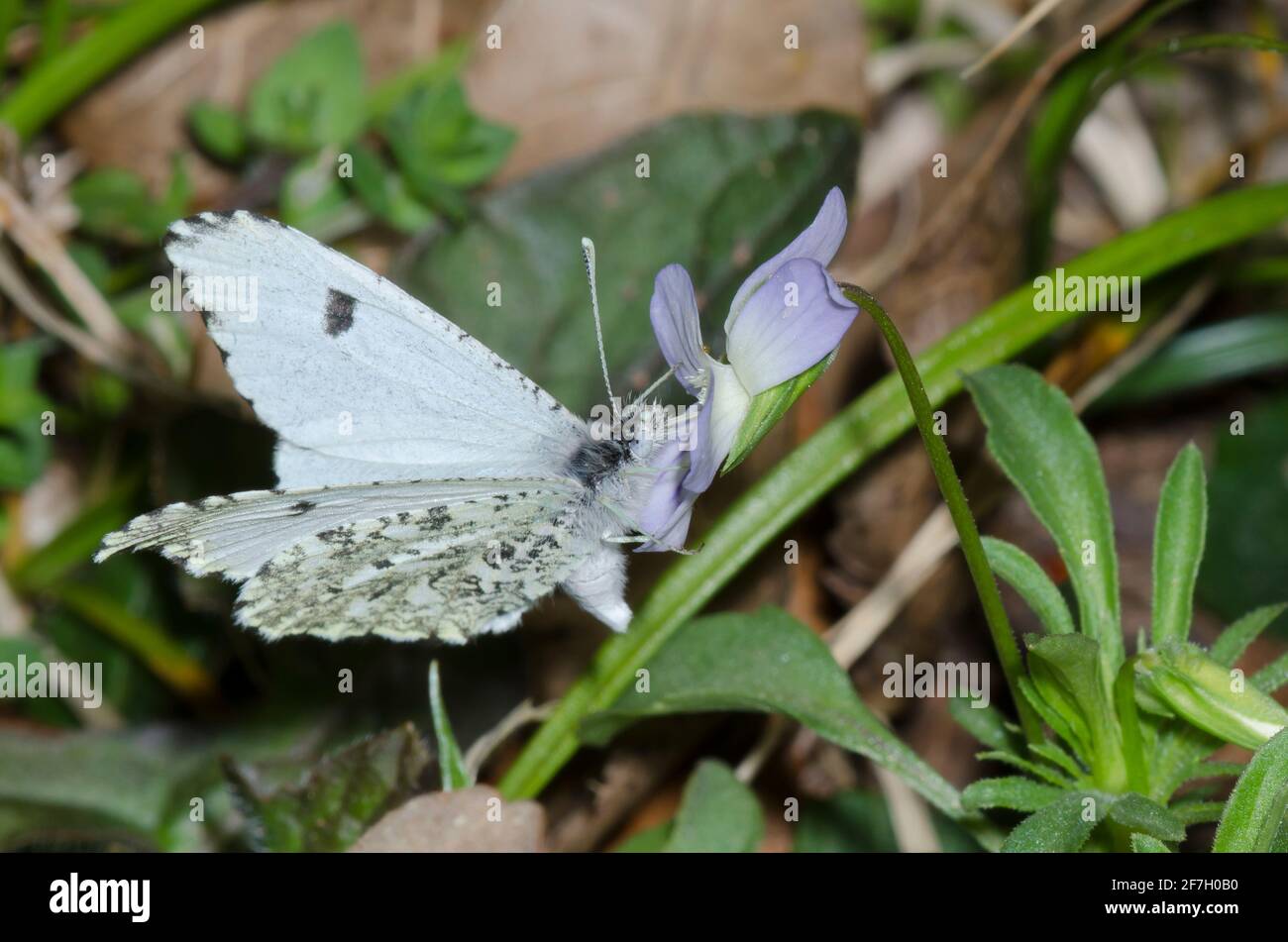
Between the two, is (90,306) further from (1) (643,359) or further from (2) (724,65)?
(2) (724,65)

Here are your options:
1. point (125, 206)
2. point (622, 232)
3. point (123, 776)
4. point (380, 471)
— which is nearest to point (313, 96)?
point (125, 206)

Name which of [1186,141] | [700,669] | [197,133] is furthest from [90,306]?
[1186,141]

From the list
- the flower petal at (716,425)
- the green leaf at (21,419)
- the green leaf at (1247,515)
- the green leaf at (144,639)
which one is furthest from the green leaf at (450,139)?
the green leaf at (1247,515)

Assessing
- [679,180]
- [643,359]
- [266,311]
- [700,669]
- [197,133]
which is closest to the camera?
[266,311]

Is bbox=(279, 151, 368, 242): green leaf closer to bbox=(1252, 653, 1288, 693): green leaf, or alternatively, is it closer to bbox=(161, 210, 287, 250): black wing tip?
bbox=(161, 210, 287, 250): black wing tip

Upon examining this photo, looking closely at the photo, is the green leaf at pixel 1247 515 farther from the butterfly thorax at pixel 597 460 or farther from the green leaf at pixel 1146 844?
the butterfly thorax at pixel 597 460
